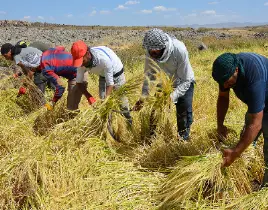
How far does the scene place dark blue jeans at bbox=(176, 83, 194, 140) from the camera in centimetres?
318

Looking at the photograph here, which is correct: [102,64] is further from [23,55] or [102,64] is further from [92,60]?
[23,55]

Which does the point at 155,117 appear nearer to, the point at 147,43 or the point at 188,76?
the point at 188,76

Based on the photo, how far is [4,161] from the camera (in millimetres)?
2709

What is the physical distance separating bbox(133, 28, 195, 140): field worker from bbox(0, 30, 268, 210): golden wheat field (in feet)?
0.32

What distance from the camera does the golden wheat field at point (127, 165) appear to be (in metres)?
2.38

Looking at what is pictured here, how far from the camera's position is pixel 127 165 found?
3039 mm

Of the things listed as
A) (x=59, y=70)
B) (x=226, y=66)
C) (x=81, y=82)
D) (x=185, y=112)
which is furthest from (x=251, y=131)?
(x=59, y=70)

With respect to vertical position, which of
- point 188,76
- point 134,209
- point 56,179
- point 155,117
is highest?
point 188,76

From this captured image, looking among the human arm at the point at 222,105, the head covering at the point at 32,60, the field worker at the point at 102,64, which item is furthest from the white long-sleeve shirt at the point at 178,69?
the head covering at the point at 32,60

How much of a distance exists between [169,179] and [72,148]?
1.03m

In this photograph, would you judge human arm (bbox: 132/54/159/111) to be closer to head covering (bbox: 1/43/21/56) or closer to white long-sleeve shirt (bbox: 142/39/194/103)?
white long-sleeve shirt (bbox: 142/39/194/103)

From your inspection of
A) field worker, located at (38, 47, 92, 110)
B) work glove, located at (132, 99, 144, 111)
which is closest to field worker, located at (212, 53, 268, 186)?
work glove, located at (132, 99, 144, 111)

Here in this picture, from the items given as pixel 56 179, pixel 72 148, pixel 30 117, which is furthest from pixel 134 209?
pixel 30 117

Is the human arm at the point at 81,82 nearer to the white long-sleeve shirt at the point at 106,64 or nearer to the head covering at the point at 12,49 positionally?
the white long-sleeve shirt at the point at 106,64
